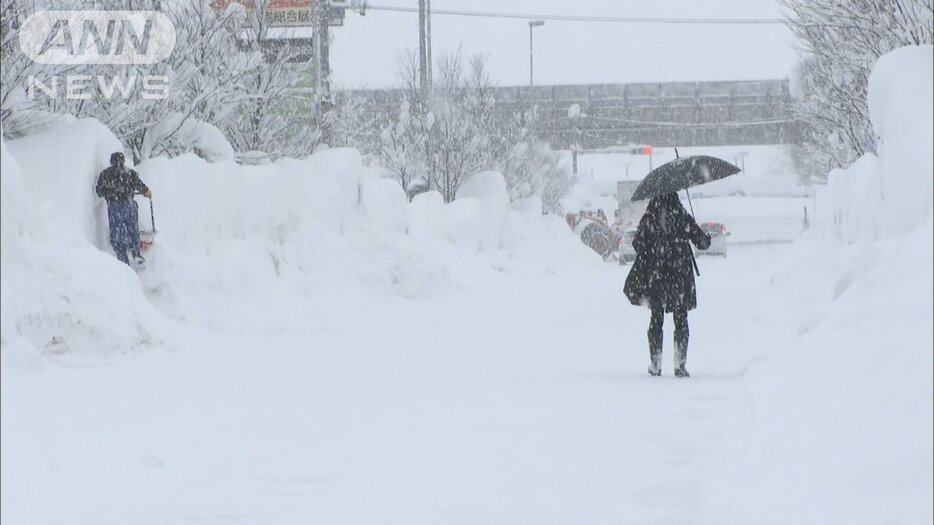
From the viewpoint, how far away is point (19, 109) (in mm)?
12367

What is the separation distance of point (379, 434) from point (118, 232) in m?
7.02

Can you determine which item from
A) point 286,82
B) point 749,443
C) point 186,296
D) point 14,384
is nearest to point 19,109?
point 186,296

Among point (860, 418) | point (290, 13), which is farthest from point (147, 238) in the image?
point (290, 13)

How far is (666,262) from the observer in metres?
11.5

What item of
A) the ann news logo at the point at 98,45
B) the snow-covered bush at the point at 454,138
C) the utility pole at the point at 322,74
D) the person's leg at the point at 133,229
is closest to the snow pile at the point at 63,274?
the person's leg at the point at 133,229

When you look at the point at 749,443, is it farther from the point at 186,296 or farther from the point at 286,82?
the point at 286,82

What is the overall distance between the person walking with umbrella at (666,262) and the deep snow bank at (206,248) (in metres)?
4.11

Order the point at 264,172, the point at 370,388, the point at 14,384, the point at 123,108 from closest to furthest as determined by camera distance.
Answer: the point at 14,384
the point at 370,388
the point at 123,108
the point at 264,172

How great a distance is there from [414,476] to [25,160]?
5485 millimetres

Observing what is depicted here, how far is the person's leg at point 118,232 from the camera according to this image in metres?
14.8

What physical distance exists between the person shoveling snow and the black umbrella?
5.31 meters

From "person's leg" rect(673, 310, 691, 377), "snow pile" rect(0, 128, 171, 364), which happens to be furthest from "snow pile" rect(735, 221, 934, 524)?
"person's leg" rect(673, 310, 691, 377)

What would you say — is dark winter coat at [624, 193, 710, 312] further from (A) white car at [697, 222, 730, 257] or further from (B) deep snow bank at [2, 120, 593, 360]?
(A) white car at [697, 222, 730, 257]

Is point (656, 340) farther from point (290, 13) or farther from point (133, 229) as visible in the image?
point (290, 13)
